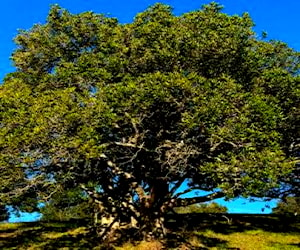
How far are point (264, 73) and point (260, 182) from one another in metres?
6.53

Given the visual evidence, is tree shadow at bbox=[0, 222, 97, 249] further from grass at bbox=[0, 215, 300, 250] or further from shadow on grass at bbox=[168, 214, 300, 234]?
shadow on grass at bbox=[168, 214, 300, 234]

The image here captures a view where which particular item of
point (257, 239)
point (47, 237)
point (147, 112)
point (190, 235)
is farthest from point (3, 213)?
point (147, 112)

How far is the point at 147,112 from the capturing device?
22.2 meters

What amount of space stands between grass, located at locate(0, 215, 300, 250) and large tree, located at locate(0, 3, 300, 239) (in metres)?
1.59

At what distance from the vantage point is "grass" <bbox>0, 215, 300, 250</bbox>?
26359 mm

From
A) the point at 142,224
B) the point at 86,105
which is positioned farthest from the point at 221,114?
the point at 142,224

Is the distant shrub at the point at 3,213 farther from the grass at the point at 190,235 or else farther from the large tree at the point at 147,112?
the large tree at the point at 147,112

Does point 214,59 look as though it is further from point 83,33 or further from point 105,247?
point 105,247

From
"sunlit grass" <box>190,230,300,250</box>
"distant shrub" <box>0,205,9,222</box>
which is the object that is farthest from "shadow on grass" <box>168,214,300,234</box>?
"distant shrub" <box>0,205,9,222</box>

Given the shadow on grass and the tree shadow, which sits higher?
the shadow on grass

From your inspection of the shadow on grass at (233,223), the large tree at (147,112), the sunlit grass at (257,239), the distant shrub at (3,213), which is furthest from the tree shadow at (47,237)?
the sunlit grass at (257,239)

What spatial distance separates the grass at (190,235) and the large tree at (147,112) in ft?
5.23

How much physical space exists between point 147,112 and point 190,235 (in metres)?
9.53

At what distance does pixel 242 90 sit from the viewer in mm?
22656
